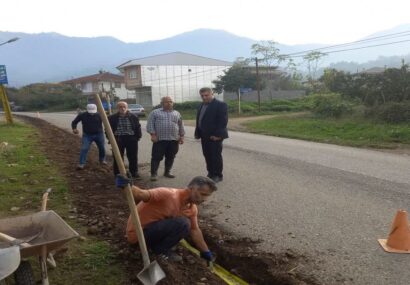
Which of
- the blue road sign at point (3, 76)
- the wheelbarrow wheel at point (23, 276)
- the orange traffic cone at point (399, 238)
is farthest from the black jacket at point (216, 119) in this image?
the blue road sign at point (3, 76)

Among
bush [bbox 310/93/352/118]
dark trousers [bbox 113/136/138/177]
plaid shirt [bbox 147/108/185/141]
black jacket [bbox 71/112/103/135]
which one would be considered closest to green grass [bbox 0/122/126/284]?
black jacket [bbox 71/112/103/135]

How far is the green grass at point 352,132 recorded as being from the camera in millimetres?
15539

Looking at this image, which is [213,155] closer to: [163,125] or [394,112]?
[163,125]

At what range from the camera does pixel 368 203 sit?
689cm

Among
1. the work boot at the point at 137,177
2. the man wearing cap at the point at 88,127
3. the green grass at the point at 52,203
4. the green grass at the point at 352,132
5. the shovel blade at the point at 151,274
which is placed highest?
the man wearing cap at the point at 88,127

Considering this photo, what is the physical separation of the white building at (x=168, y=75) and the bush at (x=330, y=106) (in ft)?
140

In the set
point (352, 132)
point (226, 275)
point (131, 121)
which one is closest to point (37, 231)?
point (226, 275)

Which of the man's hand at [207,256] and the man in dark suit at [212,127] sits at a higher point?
the man in dark suit at [212,127]

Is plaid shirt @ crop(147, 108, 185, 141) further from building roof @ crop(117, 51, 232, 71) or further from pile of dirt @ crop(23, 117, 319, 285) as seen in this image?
building roof @ crop(117, 51, 232, 71)

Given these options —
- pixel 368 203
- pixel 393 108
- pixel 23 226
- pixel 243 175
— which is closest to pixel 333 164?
pixel 243 175

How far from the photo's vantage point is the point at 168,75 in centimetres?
7219

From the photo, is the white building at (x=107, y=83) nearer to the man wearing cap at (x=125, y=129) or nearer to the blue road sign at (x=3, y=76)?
the blue road sign at (x=3, y=76)

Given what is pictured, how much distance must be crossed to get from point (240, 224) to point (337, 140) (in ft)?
36.8

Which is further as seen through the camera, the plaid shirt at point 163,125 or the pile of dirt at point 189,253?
the plaid shirt at point 163,125
